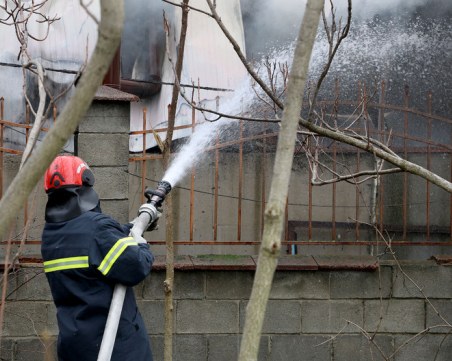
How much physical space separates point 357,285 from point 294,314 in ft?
1.54

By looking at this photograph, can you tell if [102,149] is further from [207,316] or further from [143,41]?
[143,41]

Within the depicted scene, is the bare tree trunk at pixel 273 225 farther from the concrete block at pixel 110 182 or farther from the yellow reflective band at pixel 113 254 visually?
the concrete block at pixel 110 182

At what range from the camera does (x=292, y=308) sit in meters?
6.04

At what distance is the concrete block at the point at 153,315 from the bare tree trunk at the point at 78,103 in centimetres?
383

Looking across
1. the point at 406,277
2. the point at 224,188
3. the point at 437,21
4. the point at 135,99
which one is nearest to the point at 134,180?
the point at 224,188

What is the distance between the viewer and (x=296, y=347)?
19.9 feet

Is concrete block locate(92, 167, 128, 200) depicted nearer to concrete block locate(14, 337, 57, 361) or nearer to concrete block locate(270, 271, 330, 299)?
concrete block locate(14, 337, 57, 361)

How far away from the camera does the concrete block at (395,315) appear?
6.07 metres

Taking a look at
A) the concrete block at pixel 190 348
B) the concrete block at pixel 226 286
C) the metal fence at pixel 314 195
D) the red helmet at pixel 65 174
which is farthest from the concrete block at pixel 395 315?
the red helmet at pixel 65 174

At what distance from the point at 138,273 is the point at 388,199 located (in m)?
3.84

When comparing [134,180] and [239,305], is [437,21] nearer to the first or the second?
[134,180]

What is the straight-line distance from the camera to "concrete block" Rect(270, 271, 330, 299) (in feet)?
19.8

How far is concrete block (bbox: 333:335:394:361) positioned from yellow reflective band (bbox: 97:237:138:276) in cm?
242

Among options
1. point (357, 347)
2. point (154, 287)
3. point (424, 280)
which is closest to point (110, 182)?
point (154, 287)
